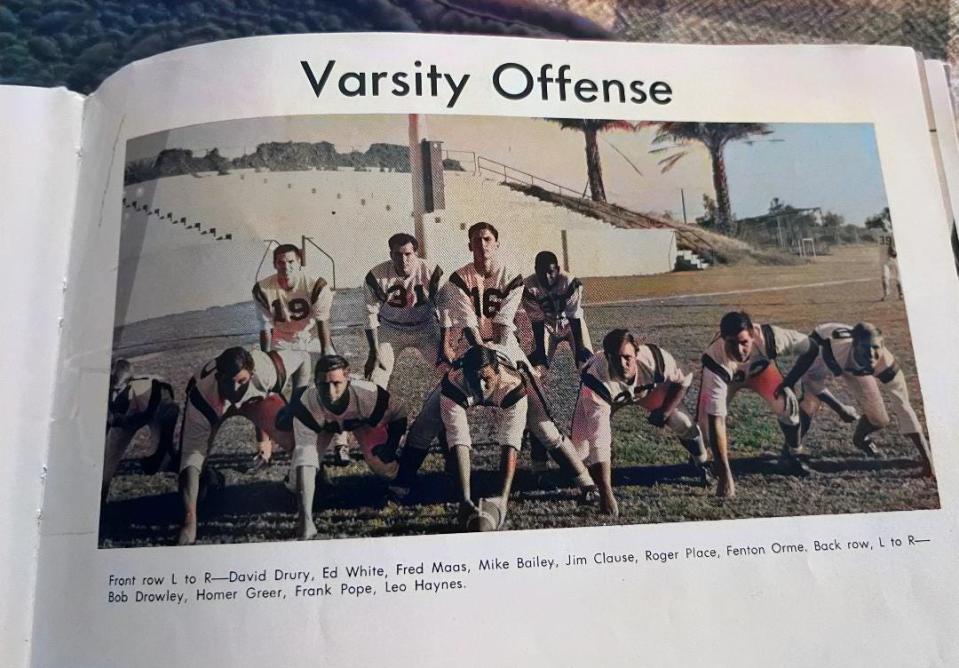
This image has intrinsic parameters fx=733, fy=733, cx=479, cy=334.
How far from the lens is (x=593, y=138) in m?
0.52

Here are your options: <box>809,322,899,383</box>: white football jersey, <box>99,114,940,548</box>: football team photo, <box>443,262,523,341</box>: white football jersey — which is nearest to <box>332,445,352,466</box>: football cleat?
<box>99,114,940,548</box>: football team photo

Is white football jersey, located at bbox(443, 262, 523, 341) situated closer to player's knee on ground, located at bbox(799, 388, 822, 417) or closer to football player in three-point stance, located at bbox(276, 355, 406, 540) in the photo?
football player in three-point stance, located at bbox(276, 355, 406, 540)

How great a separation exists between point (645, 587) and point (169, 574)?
285mm

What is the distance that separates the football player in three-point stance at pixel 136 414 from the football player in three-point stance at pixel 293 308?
72mm

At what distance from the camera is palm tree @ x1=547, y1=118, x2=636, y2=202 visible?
515 millimetres

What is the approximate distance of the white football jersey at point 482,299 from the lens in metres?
0.49

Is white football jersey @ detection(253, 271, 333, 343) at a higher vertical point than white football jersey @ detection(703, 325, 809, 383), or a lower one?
higher

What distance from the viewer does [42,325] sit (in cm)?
48

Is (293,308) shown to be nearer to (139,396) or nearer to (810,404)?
(139,396)

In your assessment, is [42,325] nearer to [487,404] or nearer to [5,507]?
[5,507]

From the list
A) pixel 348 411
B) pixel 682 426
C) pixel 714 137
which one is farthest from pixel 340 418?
pixel 714 137

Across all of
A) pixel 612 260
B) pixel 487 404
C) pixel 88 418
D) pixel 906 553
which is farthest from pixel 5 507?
pixel 906 553

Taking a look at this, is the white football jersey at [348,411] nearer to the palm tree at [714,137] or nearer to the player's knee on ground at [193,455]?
the player's knee on ground at [193,455]

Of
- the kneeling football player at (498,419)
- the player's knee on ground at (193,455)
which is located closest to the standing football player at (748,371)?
the kneeling football player at (498,419)
